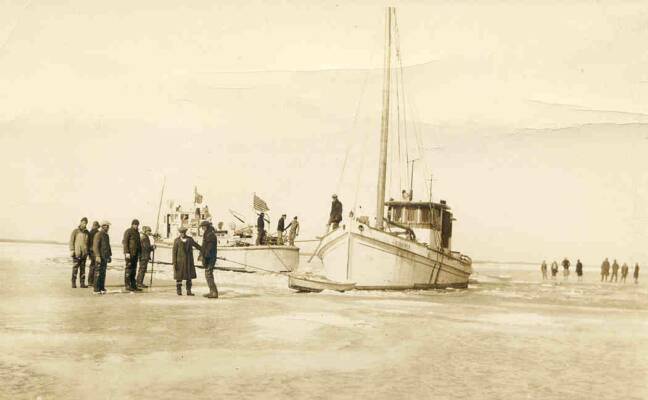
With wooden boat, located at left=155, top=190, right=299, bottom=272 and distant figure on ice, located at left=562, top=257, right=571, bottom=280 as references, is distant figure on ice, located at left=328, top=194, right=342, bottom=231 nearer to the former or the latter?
wooden boat, located at left=155, top=190, right=299, bottom=272

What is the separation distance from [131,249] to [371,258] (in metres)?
8.60

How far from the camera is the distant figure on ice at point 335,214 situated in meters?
23.4

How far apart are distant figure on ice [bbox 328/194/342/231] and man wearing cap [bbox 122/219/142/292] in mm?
8514

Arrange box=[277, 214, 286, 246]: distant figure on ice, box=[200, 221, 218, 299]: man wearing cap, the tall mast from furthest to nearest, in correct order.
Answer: box=[277, 214, 286, 246]: distant figure on ice
the tall mast
box=[200, 221, 218, 299]: man wearing cap

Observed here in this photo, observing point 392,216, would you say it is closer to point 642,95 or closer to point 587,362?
point 642,95

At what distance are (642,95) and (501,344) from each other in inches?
300

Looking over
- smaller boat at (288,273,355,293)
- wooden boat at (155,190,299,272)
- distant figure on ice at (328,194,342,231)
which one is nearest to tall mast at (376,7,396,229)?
distant figure on ice at (328,194,342,231)

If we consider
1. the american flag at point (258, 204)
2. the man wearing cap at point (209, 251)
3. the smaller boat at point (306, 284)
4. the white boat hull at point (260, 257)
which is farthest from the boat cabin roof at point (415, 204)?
the man wearing cap at point (209, 251)

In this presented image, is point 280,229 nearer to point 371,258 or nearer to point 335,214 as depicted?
point 335,214

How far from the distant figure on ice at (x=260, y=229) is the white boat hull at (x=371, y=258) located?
8.72m

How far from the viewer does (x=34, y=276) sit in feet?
71.9

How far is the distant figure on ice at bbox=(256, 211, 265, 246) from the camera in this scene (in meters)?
31.0

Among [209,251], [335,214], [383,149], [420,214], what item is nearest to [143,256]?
[209,251]


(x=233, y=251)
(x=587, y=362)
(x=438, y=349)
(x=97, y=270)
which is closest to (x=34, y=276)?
(x=97, y=270)
